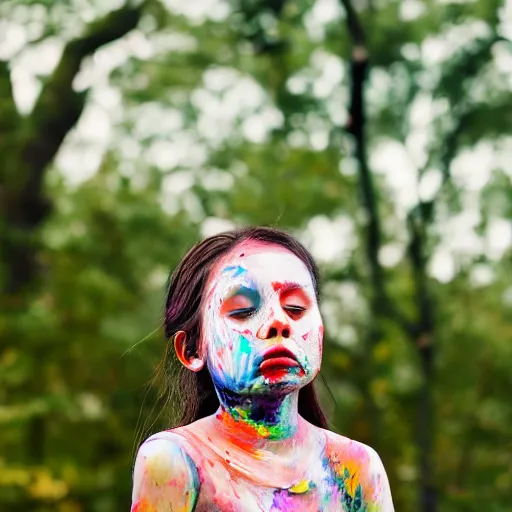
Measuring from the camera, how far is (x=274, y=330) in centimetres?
210

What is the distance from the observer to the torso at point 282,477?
6.75 ft

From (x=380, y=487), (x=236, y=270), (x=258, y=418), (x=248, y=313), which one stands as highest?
(x=236, y=270)

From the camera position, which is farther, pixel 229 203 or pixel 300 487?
pixel 229 203

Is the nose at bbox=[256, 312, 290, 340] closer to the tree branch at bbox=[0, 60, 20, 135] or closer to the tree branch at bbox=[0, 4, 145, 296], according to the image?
the tree branch at bbox=[0, 60, 20, 135]

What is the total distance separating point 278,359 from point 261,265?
246mm

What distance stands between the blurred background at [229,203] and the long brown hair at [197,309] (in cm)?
638

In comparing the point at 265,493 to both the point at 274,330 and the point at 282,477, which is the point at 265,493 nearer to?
the point at 282,477

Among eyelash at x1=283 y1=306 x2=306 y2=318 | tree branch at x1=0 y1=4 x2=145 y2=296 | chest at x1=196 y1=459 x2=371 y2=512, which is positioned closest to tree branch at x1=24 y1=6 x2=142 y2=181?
tree branch at x1=0 y1=4 x2=145 y2=296

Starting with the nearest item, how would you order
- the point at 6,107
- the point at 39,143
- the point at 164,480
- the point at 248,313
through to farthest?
the point at 164,480 → the point at 248,313 → the point at 6,107 → the point at 39,143

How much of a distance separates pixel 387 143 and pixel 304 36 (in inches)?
68.6

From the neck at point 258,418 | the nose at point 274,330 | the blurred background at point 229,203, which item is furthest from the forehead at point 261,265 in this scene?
the blurred background at point 229,203

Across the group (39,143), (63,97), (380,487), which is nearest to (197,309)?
(380,487)

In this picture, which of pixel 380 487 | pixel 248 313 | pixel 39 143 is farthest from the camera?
pixel 39 143

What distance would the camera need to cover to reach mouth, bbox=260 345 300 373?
2.08m
